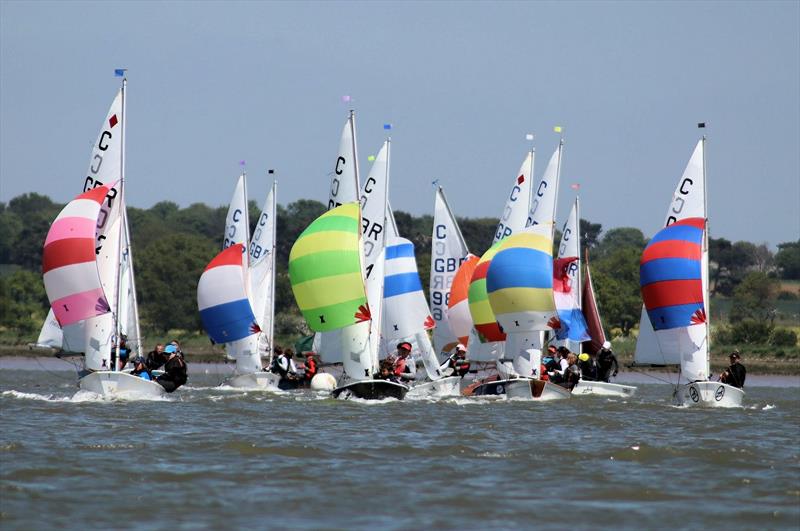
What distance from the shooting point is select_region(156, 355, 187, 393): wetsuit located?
31.5 meters

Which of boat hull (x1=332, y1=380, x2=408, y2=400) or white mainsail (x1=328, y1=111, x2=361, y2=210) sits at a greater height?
white mainsail (x1=328, y1=111, x2=361, y2=210)

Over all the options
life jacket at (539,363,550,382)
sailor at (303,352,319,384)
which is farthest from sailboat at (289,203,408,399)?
sailor at (303,352,319,384)

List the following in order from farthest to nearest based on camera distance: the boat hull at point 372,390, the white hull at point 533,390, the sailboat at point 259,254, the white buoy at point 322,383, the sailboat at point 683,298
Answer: the sailboat at point 259,254
the white buoy at point 322,383
the white hull at point 533,390
the sailboat at point 683,298
the boat hull at point 372,390

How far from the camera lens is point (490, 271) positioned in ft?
114

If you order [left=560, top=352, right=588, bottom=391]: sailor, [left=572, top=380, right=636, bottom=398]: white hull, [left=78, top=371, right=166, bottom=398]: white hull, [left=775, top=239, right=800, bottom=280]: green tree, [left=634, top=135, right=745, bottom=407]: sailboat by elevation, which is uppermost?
[left=775, top=239, right=800, bottom=280]: green tree

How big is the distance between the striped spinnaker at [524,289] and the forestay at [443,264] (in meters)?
6.52

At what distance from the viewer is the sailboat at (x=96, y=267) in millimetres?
29297

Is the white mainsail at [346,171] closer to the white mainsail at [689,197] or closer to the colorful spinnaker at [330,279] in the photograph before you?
the colorful spinnaker at [330,279]

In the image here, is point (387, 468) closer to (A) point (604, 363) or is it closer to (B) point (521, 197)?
(A) point (604, 363)

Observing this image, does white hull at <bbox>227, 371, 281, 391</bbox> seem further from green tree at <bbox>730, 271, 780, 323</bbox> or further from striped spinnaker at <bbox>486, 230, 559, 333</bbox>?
green tree at <bbox>730, 271, 780, 323</bbox>

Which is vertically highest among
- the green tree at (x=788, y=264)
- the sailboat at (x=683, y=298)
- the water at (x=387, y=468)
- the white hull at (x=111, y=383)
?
the green tree at (x=788, y=264)

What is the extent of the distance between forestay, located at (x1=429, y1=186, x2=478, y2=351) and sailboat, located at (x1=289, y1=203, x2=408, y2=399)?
9.76 meters

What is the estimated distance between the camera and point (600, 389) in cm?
3609

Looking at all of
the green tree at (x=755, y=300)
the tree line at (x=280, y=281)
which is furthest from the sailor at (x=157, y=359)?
the green tree at (x=755, y=300)
